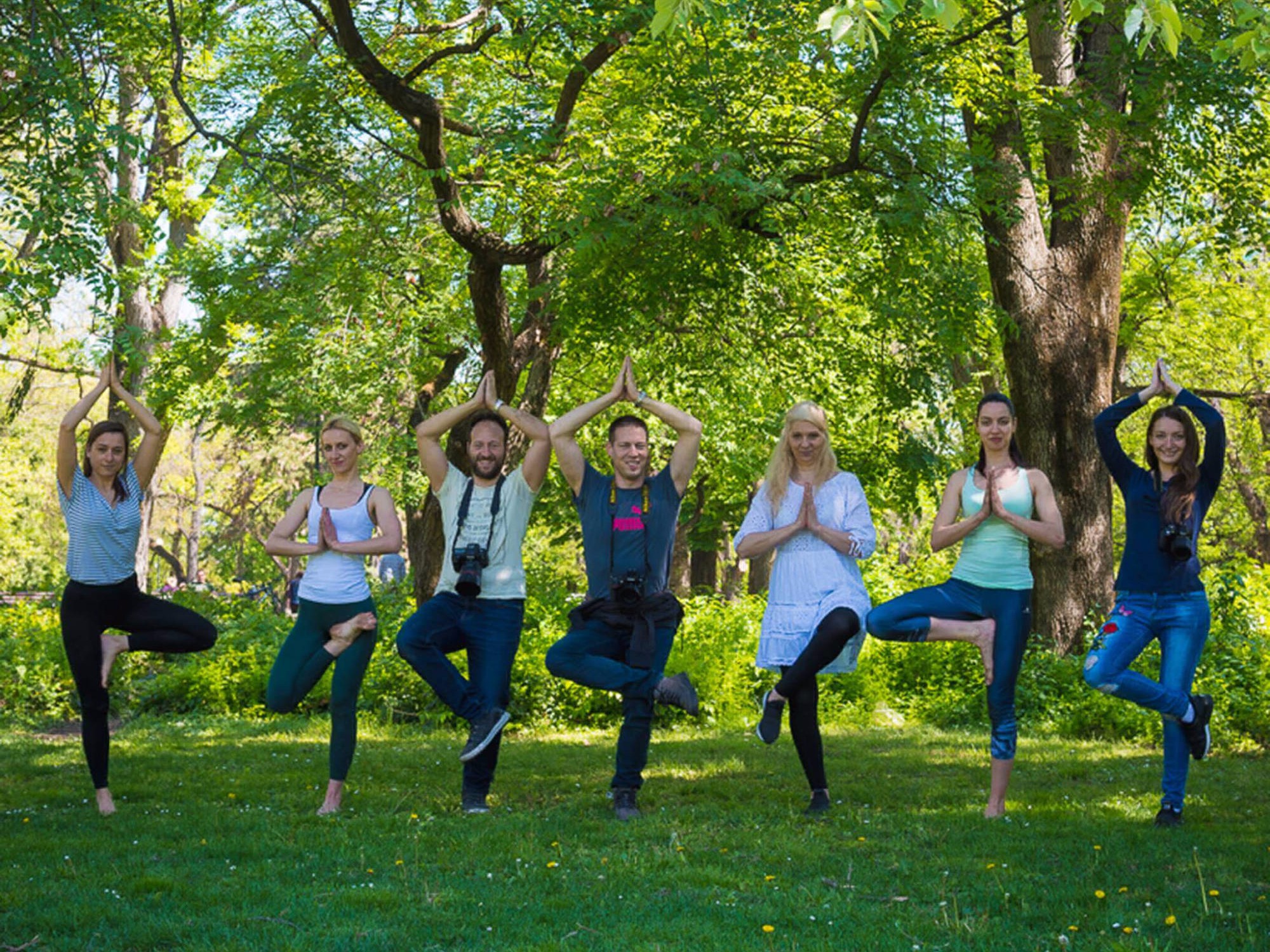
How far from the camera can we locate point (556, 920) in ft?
17.1

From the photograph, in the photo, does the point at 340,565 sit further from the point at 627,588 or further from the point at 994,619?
the point at 994,619

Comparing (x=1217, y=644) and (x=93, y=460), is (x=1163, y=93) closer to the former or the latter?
(x=1217, y=644)

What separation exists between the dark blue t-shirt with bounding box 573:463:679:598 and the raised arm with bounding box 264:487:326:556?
1551 millimetres

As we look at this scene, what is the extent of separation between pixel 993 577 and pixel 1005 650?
40 cm

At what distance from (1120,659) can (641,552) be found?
8.44ft

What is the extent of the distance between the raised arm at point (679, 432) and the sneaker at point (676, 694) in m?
1.04

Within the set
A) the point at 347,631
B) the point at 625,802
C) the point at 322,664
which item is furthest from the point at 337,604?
the point at 625,802

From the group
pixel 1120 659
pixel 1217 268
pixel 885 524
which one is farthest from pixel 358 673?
pixel 885 524

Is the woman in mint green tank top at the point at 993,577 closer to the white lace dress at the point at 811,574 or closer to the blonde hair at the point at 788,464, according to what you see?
the white lace dress at the point at 811,574

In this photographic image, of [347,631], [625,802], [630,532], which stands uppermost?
[630,532]

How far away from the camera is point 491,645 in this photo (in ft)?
24.7

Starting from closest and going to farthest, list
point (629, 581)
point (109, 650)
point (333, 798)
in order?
point (629, 581), point (109, 650), point (333, 798)

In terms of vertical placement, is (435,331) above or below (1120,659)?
above

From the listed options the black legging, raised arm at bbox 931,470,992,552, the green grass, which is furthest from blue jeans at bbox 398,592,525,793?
raised arm at bbox 931,470,992,552
